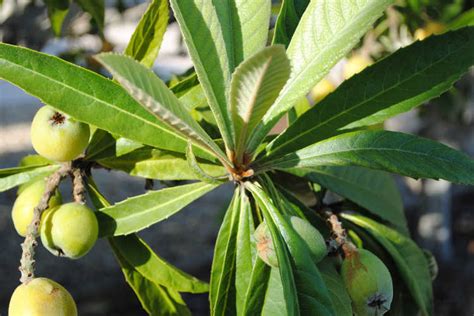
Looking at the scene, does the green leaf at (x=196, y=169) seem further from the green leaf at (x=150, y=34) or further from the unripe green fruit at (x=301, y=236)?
the green leaf at (x=150, y=34)

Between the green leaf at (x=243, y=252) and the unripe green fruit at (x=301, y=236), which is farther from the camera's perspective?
the green leaf at (x=243, y=252)

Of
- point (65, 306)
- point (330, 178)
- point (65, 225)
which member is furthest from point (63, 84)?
point (330, 178)

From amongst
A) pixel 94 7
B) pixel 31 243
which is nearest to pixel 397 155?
pixel 31 243

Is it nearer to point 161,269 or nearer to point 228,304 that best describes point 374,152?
point 228,304

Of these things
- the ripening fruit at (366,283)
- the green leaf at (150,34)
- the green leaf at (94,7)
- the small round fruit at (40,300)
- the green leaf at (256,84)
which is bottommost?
the ripening fruit at (366,283)

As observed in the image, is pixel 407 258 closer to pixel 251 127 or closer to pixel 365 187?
pixel 365 187

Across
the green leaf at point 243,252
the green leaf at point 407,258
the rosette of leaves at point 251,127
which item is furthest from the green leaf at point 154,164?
the green leaf at point 407,258
